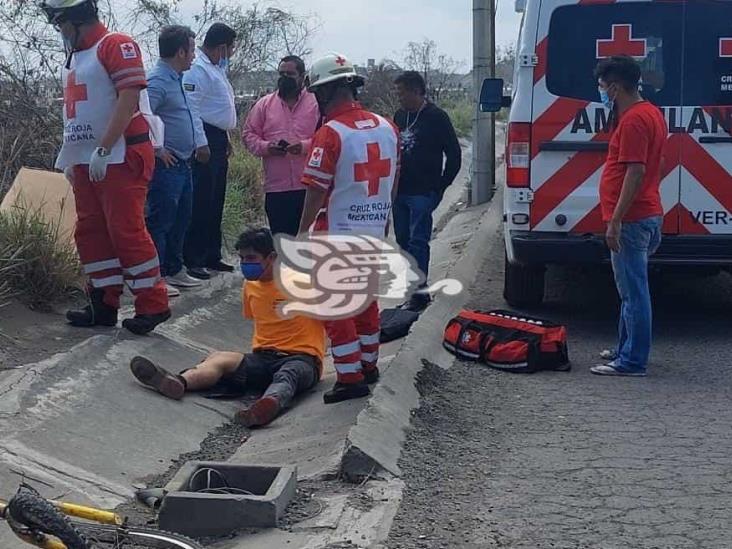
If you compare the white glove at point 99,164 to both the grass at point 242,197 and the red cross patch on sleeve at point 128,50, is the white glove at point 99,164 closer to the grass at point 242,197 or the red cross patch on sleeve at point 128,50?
the red cross patch on sleeve at point 128,50

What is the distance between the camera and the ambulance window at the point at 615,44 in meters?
7.71

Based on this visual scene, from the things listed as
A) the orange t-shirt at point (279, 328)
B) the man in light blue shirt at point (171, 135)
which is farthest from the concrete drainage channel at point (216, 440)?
the man in light blue shirt at point (171, 135)

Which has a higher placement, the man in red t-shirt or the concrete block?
the man in red t-shirt

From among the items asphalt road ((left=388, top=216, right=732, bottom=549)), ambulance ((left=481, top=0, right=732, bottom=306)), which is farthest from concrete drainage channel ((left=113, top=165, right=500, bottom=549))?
ambulance ((left=481, top=0, right=732, bottom=306))

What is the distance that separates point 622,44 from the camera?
775 cm

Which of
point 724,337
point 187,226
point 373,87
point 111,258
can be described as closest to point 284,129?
point 187,226

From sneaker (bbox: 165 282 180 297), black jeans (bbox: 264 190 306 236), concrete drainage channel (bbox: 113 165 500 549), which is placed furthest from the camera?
black jeans (bbox: 264 190 306 236)

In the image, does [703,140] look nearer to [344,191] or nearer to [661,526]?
[344,191]

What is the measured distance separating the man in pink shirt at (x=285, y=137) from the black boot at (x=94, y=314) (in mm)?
1989

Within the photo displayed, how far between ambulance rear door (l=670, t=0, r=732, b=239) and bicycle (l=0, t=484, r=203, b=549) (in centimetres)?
472

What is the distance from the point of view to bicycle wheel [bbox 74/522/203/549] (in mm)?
4059

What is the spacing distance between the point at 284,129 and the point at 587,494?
450 cm

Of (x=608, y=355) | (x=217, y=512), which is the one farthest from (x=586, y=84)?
(x=217, y=512)

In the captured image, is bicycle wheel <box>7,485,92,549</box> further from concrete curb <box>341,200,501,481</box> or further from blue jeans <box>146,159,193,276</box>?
blue jeans <box>146,159,193,276</box>
